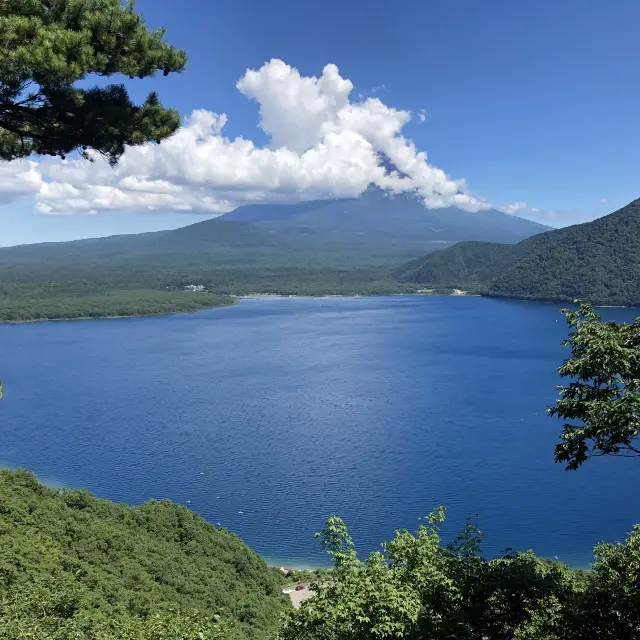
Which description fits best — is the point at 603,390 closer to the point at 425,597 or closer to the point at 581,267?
the point at 425,597

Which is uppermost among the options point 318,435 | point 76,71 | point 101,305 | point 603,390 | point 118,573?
point 76,71

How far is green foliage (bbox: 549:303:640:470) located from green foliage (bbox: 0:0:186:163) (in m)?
5.81

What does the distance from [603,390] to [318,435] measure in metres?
29.2

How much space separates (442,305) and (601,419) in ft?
340

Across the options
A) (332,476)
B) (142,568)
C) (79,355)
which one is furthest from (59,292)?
(142,568)

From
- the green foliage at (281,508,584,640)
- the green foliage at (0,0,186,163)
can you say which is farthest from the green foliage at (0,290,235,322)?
the green foliage at (281,508,584,640)

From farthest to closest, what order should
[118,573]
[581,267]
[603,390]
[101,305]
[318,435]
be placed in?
[581,267], [101,305], [318,435], [118,573], [603,390]

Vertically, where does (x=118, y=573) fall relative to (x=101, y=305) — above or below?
below

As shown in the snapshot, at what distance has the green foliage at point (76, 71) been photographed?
5.97 m

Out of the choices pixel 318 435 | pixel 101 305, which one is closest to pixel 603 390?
pixel 318 435

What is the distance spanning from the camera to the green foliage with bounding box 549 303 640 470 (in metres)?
5.29

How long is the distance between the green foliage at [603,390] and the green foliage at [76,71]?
229 inches

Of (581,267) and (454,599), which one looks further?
(581,267)

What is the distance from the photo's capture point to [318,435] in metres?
34.0
